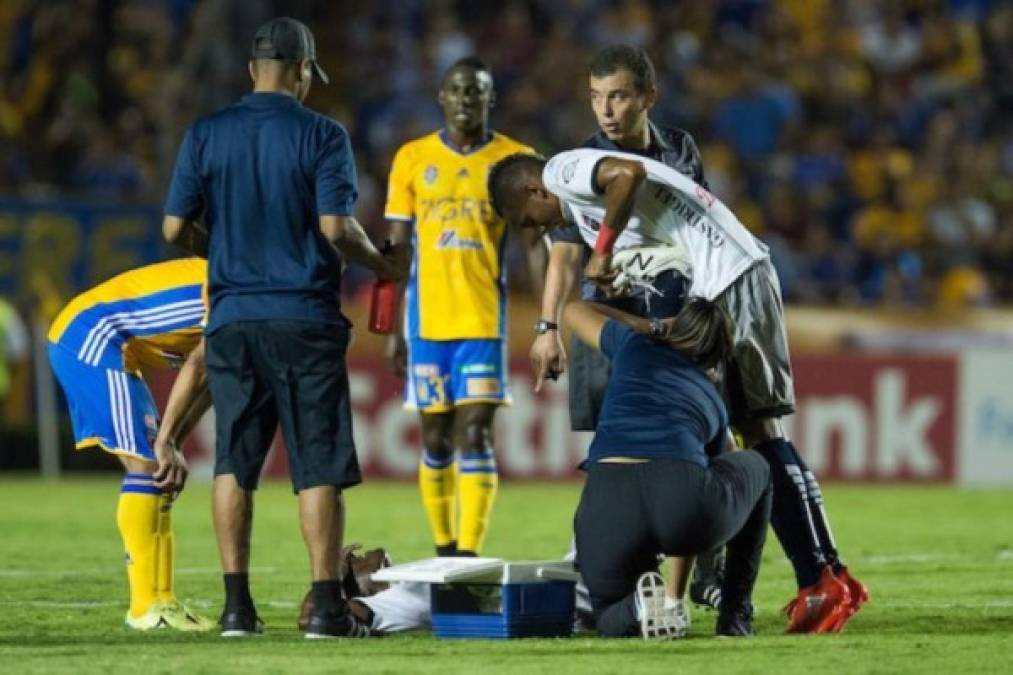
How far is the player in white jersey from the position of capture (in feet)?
26.7

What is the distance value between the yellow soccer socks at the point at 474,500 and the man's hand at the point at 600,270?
323 cm

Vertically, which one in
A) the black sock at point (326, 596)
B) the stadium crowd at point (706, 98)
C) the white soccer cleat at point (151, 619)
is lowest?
the white soccer cleat at point (151, 619)

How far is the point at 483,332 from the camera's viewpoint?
37.9ft

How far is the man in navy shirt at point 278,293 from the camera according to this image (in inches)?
317

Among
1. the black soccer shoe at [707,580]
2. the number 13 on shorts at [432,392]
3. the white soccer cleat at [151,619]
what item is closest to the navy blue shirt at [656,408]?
the black soccer shoe at [707,580]

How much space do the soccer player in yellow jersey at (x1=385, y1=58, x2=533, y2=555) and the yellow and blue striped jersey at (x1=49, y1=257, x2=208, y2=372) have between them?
8.83ft

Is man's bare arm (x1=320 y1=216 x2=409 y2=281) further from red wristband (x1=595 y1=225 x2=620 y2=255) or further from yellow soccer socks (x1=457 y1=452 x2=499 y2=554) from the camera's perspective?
yellow soccer socks (x1=457 y1=452 x2=499 y2=554)

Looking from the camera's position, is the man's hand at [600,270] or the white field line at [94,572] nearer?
the man's hand at [600,270]

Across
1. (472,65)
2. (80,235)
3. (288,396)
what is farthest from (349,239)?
(80,235)

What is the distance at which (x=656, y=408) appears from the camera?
7.83 m

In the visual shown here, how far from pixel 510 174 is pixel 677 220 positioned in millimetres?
683

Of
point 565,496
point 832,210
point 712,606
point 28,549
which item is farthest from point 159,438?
point 832,210

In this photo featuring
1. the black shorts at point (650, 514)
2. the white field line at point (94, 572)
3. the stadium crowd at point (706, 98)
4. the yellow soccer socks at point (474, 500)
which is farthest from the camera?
the stadium crowd at point (706, 98)

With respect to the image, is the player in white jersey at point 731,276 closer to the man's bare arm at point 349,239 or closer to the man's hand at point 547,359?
the man's hand at point 547,359
